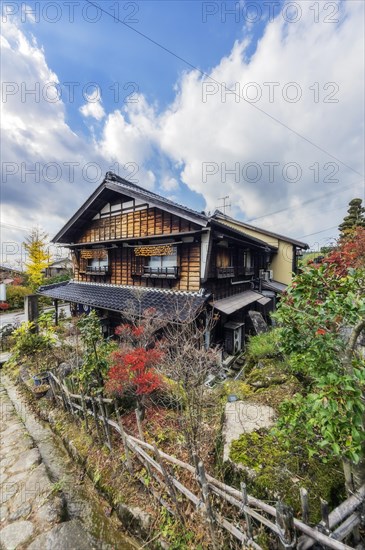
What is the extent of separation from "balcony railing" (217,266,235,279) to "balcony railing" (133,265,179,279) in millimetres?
1916

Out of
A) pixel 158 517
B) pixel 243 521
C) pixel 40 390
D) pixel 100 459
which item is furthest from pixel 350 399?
pixel 40 390

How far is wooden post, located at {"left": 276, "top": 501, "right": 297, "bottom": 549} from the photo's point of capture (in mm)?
2064

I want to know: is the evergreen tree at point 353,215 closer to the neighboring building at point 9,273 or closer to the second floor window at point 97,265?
the second floor window at point 97,265

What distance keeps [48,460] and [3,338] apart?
9.92 metres

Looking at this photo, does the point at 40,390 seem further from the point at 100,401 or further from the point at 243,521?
the point at 243,521

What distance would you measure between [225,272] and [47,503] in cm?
918

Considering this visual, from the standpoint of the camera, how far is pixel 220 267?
10.7 metres

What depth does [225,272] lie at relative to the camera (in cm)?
1088

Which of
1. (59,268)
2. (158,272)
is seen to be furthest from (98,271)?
(59,268)

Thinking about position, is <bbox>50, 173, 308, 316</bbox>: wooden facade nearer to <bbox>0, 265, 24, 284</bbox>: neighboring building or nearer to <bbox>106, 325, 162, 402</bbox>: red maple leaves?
<bbox>106, 325, 162, 402</bbox>: red maple leaves

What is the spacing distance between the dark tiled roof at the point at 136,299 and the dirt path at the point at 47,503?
441cm

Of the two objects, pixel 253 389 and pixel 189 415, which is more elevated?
pixel 189 415

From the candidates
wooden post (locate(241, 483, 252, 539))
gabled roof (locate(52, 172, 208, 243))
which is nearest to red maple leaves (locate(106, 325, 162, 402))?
wooden post (locate(241, 483, 252, 539))

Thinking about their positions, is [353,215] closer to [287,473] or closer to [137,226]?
[137,226]
